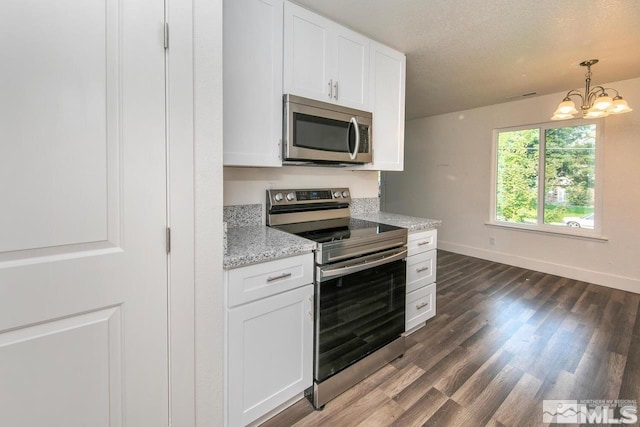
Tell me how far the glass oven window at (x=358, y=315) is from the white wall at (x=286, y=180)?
0.87m

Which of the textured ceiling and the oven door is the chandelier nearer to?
the textured ceiling

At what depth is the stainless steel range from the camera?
164 cm

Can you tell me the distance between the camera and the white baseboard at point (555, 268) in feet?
11.0

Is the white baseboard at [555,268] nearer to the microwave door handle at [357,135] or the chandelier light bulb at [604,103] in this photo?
the chandelier light bulb at [604,103]

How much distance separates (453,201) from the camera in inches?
196

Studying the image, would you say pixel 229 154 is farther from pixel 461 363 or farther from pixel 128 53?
pixel 461 363

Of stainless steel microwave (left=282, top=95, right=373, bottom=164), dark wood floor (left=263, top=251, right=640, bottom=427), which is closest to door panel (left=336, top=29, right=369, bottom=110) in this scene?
stainless steel microwave (left=282, top=95, right=373, bottom=164)

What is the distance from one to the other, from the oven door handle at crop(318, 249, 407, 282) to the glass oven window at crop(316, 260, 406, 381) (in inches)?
1.3

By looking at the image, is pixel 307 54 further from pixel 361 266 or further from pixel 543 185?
pixel 543 185

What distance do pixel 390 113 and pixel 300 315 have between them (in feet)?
6.14

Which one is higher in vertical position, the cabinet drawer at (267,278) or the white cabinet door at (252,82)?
the white cabinet door at (252,82)

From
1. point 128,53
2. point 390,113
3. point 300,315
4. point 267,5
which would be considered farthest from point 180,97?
point 390,113

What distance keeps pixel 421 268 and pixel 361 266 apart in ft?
2.89

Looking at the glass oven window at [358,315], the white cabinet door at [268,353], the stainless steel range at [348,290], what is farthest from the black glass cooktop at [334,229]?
the white cabinet door at [268,353]
